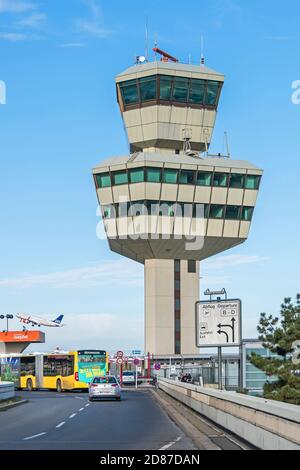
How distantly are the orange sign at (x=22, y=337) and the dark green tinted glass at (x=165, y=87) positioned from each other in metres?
48.4

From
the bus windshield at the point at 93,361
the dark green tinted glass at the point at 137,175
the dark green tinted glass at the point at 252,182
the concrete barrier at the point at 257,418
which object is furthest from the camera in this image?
the dark green tinted glass at the point at 252,182

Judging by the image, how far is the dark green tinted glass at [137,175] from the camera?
94.6 metres

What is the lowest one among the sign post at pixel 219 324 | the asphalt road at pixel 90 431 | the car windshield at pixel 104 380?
the car windshield at pixel 104 380

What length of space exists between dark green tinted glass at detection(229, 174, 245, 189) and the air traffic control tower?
0.12 meters

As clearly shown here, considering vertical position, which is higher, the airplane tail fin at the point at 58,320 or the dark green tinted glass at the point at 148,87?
the dark green tinted glass at the point at 148,87

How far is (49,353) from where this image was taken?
66812 mm

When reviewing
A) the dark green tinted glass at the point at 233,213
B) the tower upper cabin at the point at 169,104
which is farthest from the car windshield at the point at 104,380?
the tower upper cabin at the point at 169,104

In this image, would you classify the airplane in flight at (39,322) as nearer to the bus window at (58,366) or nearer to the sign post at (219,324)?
the bus window at (58,366)

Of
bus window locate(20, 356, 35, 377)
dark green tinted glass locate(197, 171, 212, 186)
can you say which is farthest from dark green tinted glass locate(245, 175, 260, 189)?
bus window locate(20, 356, 35, 377)

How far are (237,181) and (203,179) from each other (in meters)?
4.49

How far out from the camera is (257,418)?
16.4 metres

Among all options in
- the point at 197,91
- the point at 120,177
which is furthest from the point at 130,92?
the point at 120,177

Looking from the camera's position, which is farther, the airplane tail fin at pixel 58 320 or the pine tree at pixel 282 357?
the airplane tail fin at pixel 58 320

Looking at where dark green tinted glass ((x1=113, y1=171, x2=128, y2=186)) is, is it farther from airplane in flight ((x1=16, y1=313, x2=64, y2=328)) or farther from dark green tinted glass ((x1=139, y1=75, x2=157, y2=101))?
airplane in flight ((x1=16, y1=313, x2=64, y2=328))
